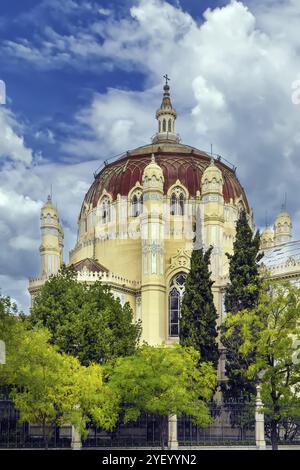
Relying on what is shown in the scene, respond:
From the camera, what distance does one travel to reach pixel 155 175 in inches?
2336

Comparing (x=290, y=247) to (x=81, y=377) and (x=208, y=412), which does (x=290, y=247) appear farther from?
(x=81, y=377)

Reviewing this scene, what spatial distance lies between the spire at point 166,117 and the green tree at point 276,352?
4517 centimetres

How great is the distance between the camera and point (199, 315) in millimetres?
44500

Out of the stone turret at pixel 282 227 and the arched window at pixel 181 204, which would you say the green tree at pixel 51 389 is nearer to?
the arched window at pixel 181 204

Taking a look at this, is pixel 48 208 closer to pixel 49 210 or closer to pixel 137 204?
pixel 49 210

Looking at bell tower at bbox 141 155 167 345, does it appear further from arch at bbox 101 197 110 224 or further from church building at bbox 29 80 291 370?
arch at bbox 101 197 110 224

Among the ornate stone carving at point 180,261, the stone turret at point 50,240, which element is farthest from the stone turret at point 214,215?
the stone turret at point 50,240

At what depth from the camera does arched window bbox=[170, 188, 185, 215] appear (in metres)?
65.1

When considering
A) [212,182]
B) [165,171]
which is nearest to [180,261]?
[212,182]

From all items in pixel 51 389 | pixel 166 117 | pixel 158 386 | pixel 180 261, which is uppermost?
pixel 166 117

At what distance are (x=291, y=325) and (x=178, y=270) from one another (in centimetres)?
2669

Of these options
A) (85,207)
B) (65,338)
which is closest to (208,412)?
(65,338)

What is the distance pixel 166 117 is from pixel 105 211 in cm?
1495

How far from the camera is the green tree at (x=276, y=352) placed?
3127cm
